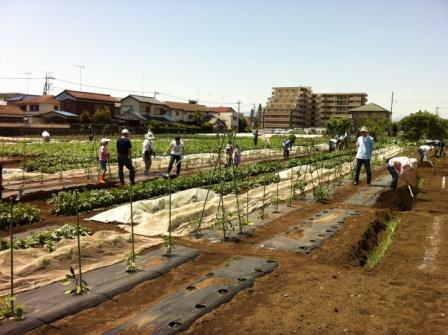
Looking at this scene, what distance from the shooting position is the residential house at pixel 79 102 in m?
49.1

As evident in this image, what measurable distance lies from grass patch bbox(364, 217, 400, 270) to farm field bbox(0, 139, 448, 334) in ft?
0.17

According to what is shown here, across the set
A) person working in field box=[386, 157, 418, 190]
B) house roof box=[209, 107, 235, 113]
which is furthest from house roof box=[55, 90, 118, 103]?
person working in field box=[386, 157, 418, 190]

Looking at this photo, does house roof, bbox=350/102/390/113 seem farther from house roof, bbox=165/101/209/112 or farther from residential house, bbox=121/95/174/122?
residential house, bbox=121/95/174/122

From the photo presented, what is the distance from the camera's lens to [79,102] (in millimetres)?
49250

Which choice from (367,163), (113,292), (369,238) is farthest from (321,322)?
(367,163)

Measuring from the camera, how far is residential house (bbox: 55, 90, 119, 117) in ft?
161

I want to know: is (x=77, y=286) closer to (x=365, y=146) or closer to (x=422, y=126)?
(x=365, y=146)

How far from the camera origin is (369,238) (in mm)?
6742

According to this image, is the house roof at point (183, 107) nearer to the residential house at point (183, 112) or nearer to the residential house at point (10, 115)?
the residential house at point (183, 112)

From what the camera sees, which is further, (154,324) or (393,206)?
(393,206)

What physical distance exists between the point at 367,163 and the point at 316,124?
91347 mm

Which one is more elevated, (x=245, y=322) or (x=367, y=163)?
(x=367, y=163)

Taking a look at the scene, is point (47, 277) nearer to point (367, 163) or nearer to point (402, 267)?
point (402, 267)

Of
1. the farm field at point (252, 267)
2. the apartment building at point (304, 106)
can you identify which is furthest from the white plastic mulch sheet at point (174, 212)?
the apartment building at point (304, 106)
